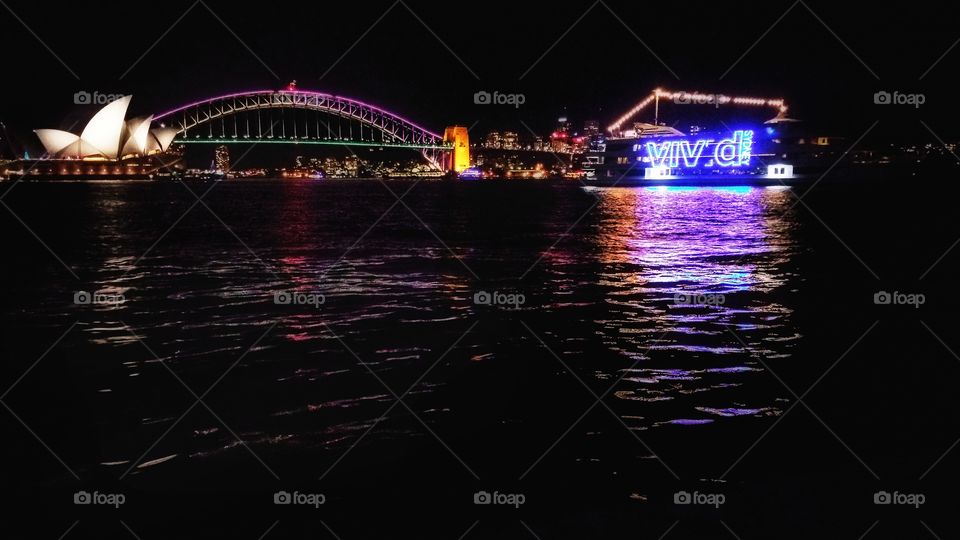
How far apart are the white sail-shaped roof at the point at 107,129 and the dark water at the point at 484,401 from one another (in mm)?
80585

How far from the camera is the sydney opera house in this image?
88.8 metres

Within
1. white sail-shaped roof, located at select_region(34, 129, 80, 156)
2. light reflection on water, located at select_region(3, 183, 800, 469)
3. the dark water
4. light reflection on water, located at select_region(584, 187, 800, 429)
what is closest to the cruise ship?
light reflection on water, located at select_region(584, 187, 800, 429)

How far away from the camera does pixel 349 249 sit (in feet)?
66.8

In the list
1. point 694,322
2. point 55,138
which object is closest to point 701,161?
point 694,322

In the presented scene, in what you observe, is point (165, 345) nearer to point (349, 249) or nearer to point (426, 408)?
point (426, 408)

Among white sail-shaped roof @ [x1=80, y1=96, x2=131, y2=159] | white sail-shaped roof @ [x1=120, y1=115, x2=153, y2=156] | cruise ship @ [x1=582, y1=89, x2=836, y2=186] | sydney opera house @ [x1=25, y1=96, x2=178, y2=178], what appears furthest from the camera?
white sail-shaped roof @ [x1=120, y1=115, x2=153, y2=156]

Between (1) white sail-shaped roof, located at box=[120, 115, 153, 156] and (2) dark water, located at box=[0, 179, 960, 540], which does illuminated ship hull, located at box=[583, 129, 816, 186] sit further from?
(2) dark water, located at box=[0, 179, 960, 540]

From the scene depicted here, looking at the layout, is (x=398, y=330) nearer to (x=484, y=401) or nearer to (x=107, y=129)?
(x=484, y=401)

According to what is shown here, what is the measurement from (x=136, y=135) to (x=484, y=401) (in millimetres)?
98277

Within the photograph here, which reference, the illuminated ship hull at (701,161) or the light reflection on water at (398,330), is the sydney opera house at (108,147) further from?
the light reflection on water at (398,330)

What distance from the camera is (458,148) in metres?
122

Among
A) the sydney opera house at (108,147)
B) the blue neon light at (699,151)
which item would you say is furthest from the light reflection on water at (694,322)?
the sydney opera house at (108,147)

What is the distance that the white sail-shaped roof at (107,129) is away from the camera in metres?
86.6

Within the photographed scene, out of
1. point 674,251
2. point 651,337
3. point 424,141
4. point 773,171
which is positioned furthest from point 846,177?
point 651,337
